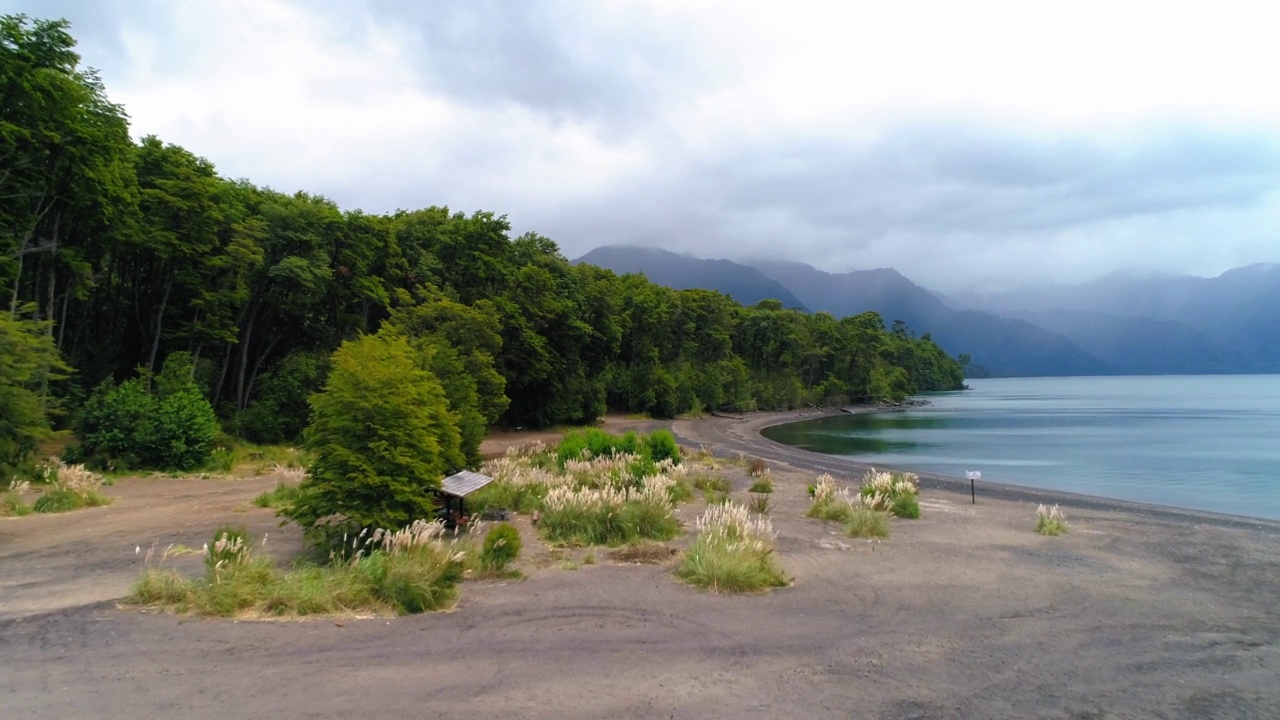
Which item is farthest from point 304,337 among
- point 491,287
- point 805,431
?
point 805,431

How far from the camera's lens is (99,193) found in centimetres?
2495

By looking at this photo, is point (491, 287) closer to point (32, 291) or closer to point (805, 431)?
point (32, 291)

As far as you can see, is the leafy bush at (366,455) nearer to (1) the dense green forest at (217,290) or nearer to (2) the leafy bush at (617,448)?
(1) the dense green forest at (217,290)

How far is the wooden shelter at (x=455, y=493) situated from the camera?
1315cm

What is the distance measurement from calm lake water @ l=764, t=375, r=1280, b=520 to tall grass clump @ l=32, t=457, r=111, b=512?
3341 centimetres

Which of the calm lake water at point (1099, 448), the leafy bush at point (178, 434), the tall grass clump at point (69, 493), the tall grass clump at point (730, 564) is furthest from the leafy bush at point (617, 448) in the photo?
the calm lake water at point (1099, 448)

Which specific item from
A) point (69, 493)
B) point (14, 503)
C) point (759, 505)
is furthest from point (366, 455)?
point (69, 493)

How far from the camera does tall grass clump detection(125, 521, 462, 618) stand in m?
8.21

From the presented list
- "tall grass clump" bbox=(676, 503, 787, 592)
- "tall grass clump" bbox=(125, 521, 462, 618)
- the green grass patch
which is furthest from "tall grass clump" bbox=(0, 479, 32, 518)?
"tall grass clump" bbox=(676, 503, 787, 592)

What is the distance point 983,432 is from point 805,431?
623 inches

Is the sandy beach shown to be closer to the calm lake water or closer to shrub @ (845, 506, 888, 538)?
shrub @ (845, 506, 888, 538)

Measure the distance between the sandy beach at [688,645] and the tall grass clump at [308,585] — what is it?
315 millimetres

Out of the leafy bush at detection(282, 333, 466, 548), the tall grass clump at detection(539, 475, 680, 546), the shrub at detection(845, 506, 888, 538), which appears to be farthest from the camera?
the shrub at detection(845, 506, 888, 538)

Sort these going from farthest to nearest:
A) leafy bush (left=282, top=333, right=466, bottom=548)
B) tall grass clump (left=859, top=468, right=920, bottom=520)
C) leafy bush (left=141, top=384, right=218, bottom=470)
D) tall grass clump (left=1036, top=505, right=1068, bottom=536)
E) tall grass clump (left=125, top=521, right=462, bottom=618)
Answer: leafy bush (left=141, top=384, right=218, bottom=470), tall grass clump (left=859, top=468, right=920, bottom=520), tall grass clump (left=1036, top=505, right=1068, bottom=536), leafy bush (left=282, top=333, right=466, bottom=548), tall grass clump (left=125, top=521, right=462, bottom=618)
